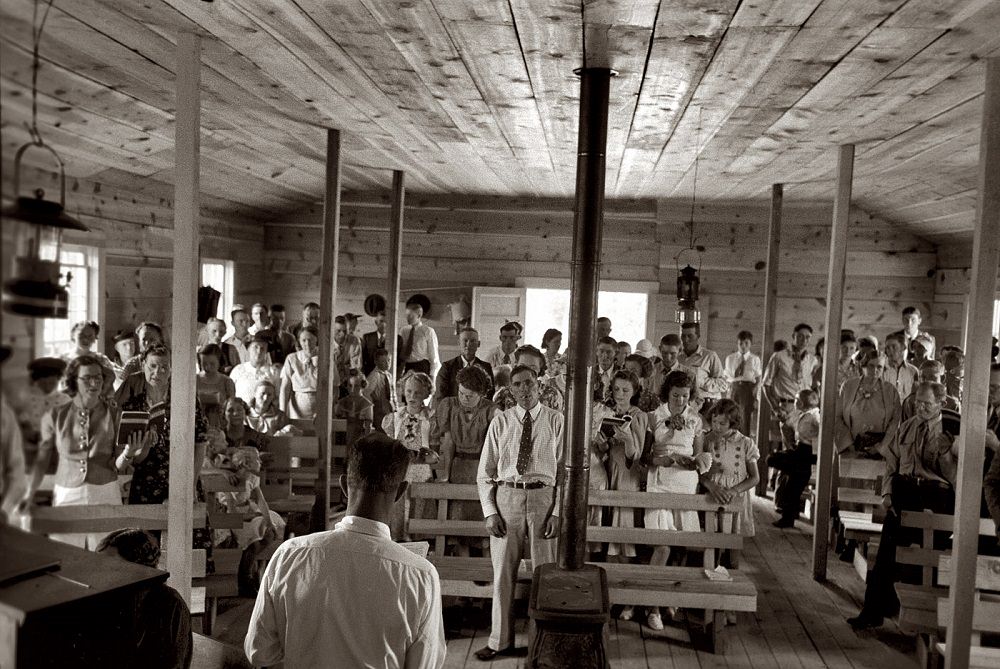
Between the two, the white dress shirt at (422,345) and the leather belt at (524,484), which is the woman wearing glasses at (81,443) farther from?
the white dress shirt at (422,345)

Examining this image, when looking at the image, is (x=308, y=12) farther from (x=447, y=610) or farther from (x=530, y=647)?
(x=447, y=610)

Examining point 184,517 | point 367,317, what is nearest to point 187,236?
point 184,517

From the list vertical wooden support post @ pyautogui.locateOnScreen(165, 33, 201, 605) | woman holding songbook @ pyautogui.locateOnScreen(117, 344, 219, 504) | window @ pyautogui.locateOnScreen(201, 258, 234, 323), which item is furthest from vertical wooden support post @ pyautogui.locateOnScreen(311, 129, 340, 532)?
window @ pyautogui.locateOnScreen(201, 258, 234, 323)

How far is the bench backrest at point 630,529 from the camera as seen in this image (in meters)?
5.14

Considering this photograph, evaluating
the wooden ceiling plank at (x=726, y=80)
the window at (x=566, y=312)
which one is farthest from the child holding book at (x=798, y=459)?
the window at (x=566, y=312)

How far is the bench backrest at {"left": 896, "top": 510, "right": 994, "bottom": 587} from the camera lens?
4.69m

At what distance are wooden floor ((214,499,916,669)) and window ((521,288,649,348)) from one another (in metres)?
5.99

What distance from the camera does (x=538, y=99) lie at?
16.7 feet

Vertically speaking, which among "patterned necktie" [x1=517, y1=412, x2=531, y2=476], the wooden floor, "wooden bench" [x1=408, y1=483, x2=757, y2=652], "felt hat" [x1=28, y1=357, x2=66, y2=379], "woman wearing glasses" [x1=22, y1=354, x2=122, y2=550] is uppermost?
"felt hat" [x1=28, y1=357, x2=66, y2=379]

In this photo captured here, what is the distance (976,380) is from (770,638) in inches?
91.4

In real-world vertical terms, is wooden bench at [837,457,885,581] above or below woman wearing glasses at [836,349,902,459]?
below

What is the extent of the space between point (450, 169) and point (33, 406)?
8083mm

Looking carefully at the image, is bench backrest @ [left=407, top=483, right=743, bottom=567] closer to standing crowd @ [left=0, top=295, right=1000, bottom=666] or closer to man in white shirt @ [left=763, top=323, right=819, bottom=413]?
standing crowd @ [left=0, top=295, right=1000, bottom=666]

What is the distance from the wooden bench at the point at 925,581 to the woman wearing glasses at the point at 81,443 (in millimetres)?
4135
